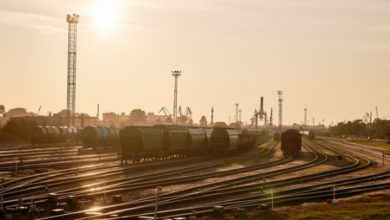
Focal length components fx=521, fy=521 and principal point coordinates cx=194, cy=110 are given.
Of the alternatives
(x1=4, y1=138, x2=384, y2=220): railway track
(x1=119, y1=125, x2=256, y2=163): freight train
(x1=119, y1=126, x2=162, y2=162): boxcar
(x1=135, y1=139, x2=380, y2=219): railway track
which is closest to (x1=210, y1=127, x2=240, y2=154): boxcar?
(x1=119, y1=125, x2=256, y2=163): freight train

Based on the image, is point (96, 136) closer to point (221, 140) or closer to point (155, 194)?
point (221, 140)

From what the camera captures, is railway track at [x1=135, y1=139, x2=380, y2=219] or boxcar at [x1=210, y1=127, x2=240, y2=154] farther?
boxcar at [x1=210, y1=127, x2=240, y2=154]

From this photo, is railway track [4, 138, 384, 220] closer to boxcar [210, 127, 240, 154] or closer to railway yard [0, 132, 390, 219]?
railway yard [0, 132, 390, 219]

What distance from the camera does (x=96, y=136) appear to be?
225ft

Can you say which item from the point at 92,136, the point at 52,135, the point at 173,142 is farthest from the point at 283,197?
the point at 52,135

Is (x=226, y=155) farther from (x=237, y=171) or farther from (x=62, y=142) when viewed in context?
(x=62, y=142)

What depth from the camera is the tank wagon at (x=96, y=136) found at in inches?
2683

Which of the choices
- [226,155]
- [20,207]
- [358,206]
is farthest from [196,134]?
[20,207]

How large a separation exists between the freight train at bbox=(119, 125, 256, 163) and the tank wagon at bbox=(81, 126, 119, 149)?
15140 mm

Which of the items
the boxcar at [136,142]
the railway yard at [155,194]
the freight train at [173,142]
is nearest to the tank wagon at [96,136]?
the freight train at [173,142]

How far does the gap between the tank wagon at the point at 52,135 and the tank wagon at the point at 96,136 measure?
40.7 feet

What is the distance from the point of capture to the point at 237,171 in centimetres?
3938

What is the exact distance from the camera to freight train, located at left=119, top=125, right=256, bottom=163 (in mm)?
45969

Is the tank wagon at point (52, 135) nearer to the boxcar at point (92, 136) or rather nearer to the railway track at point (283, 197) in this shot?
the boxcar at point (92, 136)
